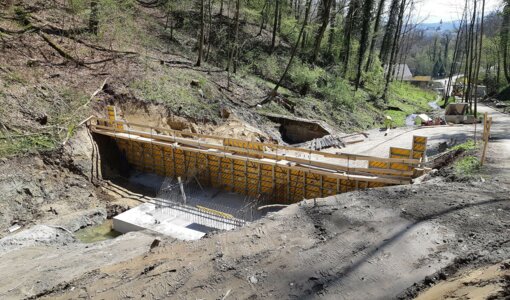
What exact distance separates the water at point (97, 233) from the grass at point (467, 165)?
12.0m

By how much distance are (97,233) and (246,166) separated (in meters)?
6.33

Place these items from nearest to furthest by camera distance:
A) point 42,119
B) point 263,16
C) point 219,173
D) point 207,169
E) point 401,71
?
point 42,119 → point 219,173 → point 207,169 → point 263,16 → point 401,71

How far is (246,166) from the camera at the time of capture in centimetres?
1520

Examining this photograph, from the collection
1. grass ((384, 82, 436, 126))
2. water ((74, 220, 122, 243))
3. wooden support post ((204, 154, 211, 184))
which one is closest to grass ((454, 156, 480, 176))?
wooden support post ((204, 154, 211, 184))

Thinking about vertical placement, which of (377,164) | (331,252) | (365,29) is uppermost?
(365,29)

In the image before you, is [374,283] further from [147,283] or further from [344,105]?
[344,105]

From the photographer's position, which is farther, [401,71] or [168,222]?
[401,71]

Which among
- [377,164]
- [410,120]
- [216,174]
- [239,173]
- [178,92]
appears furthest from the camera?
[410,120]

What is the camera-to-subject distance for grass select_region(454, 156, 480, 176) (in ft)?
33.2

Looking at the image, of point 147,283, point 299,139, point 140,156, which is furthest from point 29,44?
point 147,283

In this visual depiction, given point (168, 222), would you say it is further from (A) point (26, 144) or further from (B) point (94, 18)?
(B) point (94, 18)

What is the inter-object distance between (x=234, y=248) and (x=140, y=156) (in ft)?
39.4

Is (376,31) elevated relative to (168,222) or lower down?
elevated

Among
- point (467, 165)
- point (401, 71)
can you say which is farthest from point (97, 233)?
point (401, 71)
